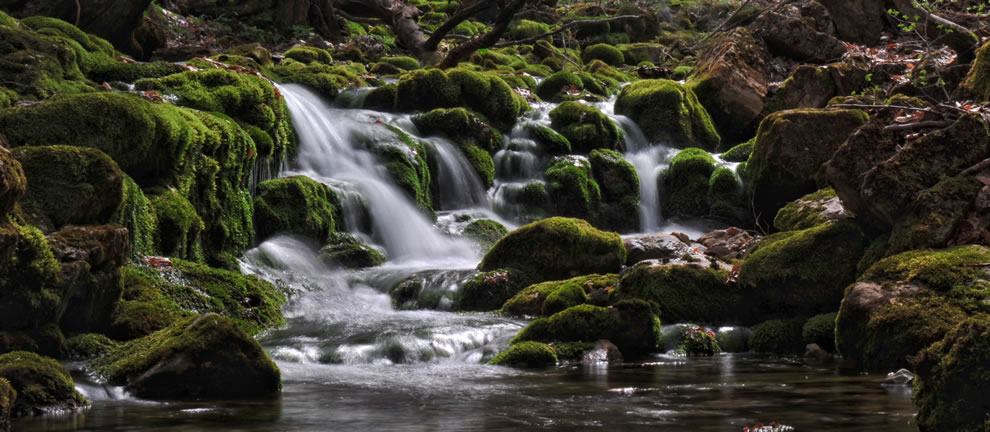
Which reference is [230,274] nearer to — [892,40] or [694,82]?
[694,82]

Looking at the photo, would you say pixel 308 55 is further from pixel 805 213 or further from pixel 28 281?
pixel 28 281

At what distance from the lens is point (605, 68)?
26047 mm

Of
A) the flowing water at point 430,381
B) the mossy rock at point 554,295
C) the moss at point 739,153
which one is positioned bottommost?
the flowing water at point 430,381

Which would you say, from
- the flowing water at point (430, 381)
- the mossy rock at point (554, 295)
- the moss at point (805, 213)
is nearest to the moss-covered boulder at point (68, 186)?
the flowing water at point (430, 381)

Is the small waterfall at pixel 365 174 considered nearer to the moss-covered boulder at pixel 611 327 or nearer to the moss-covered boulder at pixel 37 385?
the moss-covered boulder at pixel 611 327

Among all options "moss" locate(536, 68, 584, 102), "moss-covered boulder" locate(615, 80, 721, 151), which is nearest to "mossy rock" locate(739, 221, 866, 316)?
"moss-covered boulder" locate(615, 80, 721, 151)

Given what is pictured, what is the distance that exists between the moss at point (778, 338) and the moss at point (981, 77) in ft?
12.2

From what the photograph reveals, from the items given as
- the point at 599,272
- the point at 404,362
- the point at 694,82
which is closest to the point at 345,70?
the point at 694,82

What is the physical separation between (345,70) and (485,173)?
5439mm

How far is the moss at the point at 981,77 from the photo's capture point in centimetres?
988

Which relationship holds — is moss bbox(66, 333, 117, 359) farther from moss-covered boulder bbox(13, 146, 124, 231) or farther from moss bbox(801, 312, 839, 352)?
moss bbox(801, 312, 839, 352)

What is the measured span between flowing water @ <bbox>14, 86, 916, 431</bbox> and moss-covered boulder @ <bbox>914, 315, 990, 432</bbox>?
682 millimetres

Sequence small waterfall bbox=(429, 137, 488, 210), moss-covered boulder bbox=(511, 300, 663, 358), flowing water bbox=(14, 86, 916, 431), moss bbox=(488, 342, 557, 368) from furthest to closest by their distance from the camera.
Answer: small waterfall bbox=(429, 137, 488, 210) → moss-covered boulder bbox=(511, 300, 663, 358) → moss bbox=(488, 342, 557, 368) → flowing water bbox=(14, 86, 916, 431)

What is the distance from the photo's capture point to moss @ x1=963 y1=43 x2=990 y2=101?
9883 millimetres
